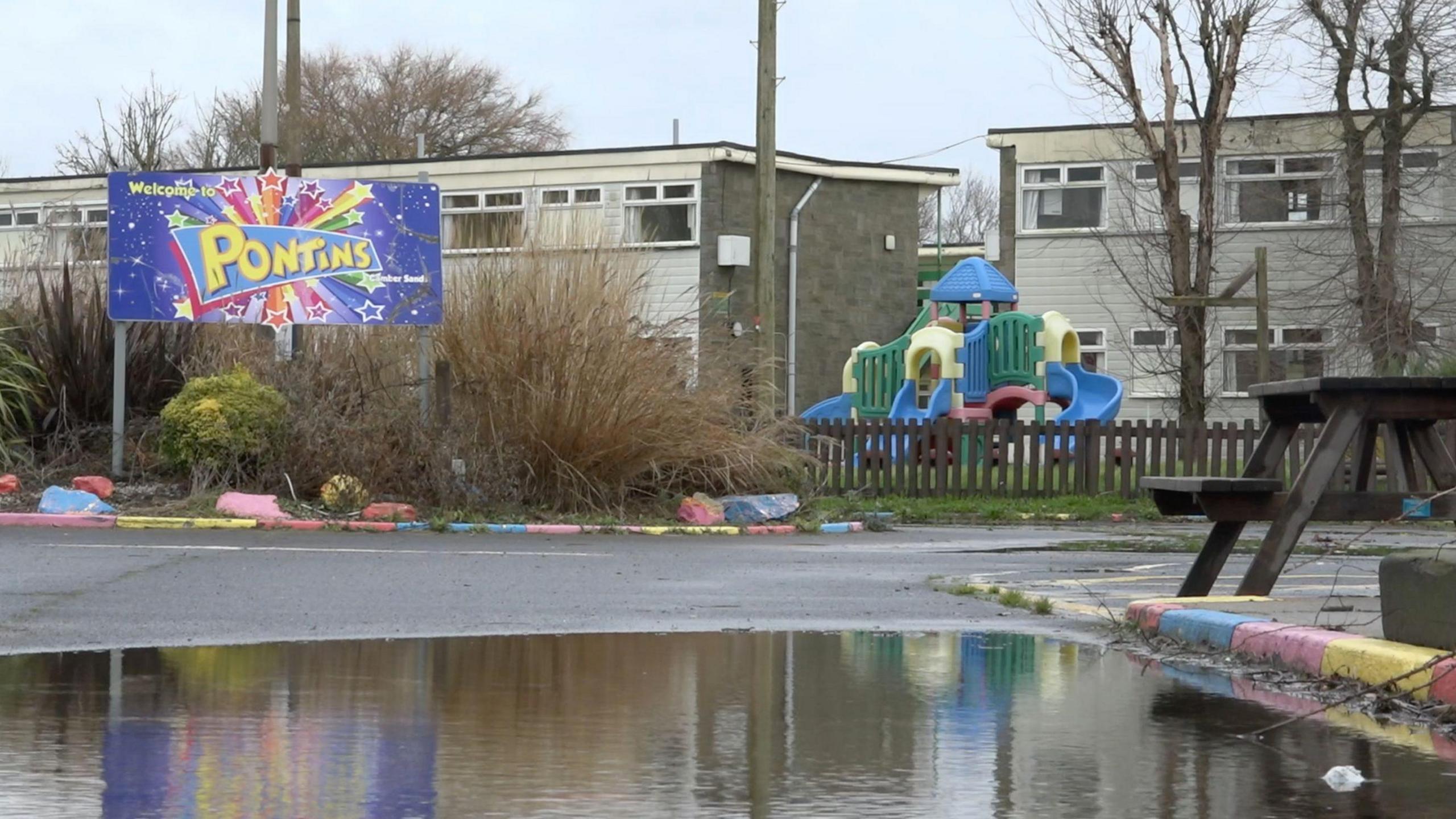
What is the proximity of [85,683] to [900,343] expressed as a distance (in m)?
25.8

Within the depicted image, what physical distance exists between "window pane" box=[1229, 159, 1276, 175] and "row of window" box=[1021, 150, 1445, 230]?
0.01m

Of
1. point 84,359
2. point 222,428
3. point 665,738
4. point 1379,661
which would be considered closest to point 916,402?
point 84,359

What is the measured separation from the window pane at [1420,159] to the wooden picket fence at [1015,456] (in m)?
12.1

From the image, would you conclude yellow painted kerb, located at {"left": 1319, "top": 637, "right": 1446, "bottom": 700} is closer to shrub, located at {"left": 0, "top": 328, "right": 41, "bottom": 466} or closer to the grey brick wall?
shrub, located at {"left": 0, "top": 328, "right": 41, "bottom": 466}

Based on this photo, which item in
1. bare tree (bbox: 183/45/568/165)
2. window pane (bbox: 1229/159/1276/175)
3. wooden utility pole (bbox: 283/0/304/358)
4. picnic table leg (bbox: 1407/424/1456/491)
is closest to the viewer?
picnic table leg (bbox: 1407/424/1456/491)

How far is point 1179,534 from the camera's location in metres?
18.7

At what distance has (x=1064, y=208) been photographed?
3791 cm

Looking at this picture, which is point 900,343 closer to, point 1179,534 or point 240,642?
point 1179,534

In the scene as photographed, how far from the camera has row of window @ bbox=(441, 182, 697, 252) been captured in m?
19.0

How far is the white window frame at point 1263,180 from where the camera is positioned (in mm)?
35875

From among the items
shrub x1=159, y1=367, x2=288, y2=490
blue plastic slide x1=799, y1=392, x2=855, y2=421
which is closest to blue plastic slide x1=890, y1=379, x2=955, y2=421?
blue plastic slide x1=799, y1=392, x2=855, y2=421

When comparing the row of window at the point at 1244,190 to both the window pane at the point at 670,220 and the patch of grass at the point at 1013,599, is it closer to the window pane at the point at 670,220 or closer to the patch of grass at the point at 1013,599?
the window pane at the point at 670,220

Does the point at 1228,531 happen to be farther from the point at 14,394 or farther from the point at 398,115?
the point at 398,115

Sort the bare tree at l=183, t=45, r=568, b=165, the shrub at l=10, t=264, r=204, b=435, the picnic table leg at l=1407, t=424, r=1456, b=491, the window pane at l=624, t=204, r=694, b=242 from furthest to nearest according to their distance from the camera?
the bare tree at l=183, t=45, r=568, b=165 < the window pane at l=624, t=204, r=694, b=242 < the shrub at l=10, t=264, r=204, b=435 < the picnic table leg at l=1407, t=424, r=1456, b=491
